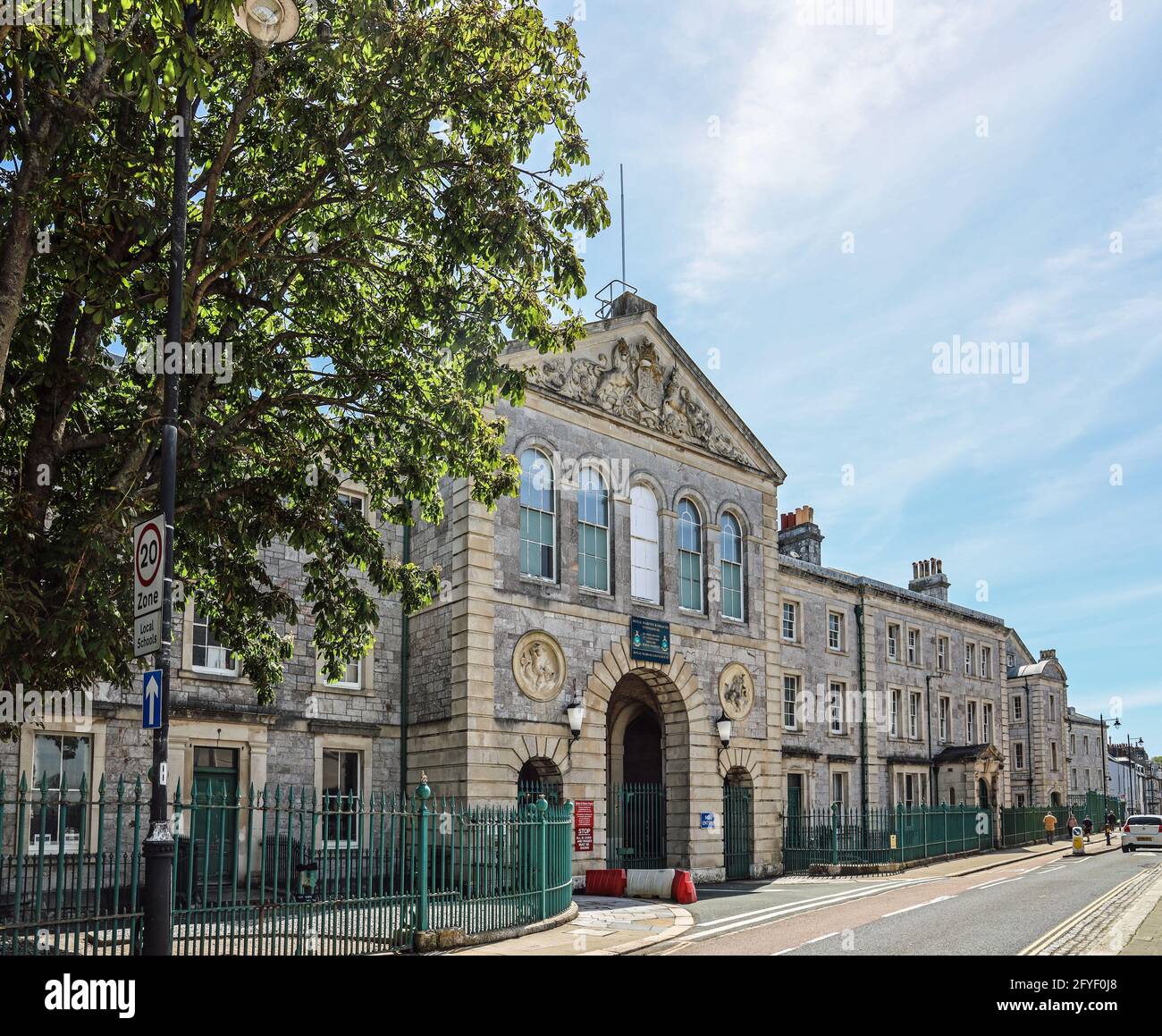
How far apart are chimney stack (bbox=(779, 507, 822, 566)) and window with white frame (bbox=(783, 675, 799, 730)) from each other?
700 centimetres

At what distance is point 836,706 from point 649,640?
15.1 m

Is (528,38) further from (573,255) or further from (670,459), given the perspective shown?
(670,459)

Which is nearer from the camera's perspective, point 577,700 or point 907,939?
point 907,939

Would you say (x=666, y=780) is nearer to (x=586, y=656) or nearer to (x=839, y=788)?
(x=586, y=656)

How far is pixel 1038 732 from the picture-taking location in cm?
5541

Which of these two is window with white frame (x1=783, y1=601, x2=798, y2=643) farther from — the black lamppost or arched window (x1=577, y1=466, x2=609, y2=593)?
the black lamppost

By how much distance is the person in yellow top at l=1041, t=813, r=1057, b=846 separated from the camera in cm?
4434

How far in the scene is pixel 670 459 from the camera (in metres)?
27.1

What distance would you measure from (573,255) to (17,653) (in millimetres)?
7405

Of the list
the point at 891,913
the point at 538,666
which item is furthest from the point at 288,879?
the point at 538,666

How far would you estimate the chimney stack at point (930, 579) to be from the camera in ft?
164

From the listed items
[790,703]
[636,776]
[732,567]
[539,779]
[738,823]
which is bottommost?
[738,823]

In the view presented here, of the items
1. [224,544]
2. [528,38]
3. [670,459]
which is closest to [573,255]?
[528,38]

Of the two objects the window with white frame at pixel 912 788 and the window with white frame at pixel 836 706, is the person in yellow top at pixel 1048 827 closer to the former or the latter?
the window with white frame at pixel 912 788
